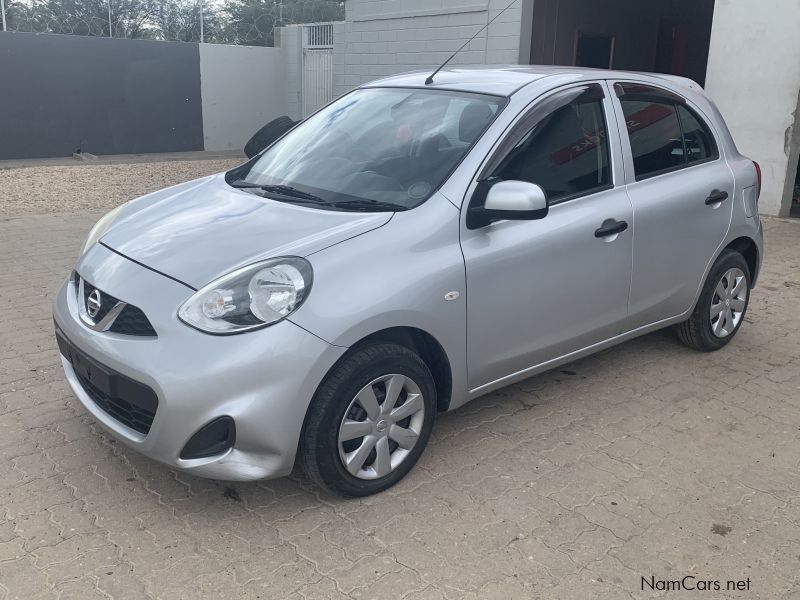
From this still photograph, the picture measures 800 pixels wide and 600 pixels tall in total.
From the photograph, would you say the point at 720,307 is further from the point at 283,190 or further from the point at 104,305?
the point at 104,305

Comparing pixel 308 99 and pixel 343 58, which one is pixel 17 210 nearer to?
pixel 343 58

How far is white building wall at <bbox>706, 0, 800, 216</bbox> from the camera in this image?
904cm

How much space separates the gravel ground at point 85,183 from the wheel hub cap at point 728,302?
7.75 metres

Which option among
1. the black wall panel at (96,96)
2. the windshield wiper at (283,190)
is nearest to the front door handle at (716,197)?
the windshield wiper at (283,190)

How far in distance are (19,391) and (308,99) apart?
1486 cm

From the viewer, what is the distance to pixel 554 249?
3645 mm

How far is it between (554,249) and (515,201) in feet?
1.67

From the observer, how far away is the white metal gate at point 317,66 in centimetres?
1727

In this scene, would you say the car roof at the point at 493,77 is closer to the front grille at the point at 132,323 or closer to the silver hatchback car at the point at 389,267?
the silver hatchback car at the point at 389,267

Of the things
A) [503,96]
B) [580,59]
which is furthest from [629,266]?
[580,59]

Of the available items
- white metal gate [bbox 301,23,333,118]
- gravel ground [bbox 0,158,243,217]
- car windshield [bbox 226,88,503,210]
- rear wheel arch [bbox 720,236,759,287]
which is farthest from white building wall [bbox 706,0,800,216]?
white metal gate [bbox 301,23,333,118]

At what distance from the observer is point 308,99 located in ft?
59.2

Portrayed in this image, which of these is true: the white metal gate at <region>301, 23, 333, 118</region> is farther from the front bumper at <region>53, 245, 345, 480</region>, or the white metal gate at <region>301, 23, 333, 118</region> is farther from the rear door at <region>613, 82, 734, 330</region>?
the front bumper at <region>53, 245, 345, 480</region>

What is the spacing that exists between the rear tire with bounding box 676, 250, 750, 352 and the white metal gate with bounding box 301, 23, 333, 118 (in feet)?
43.5
